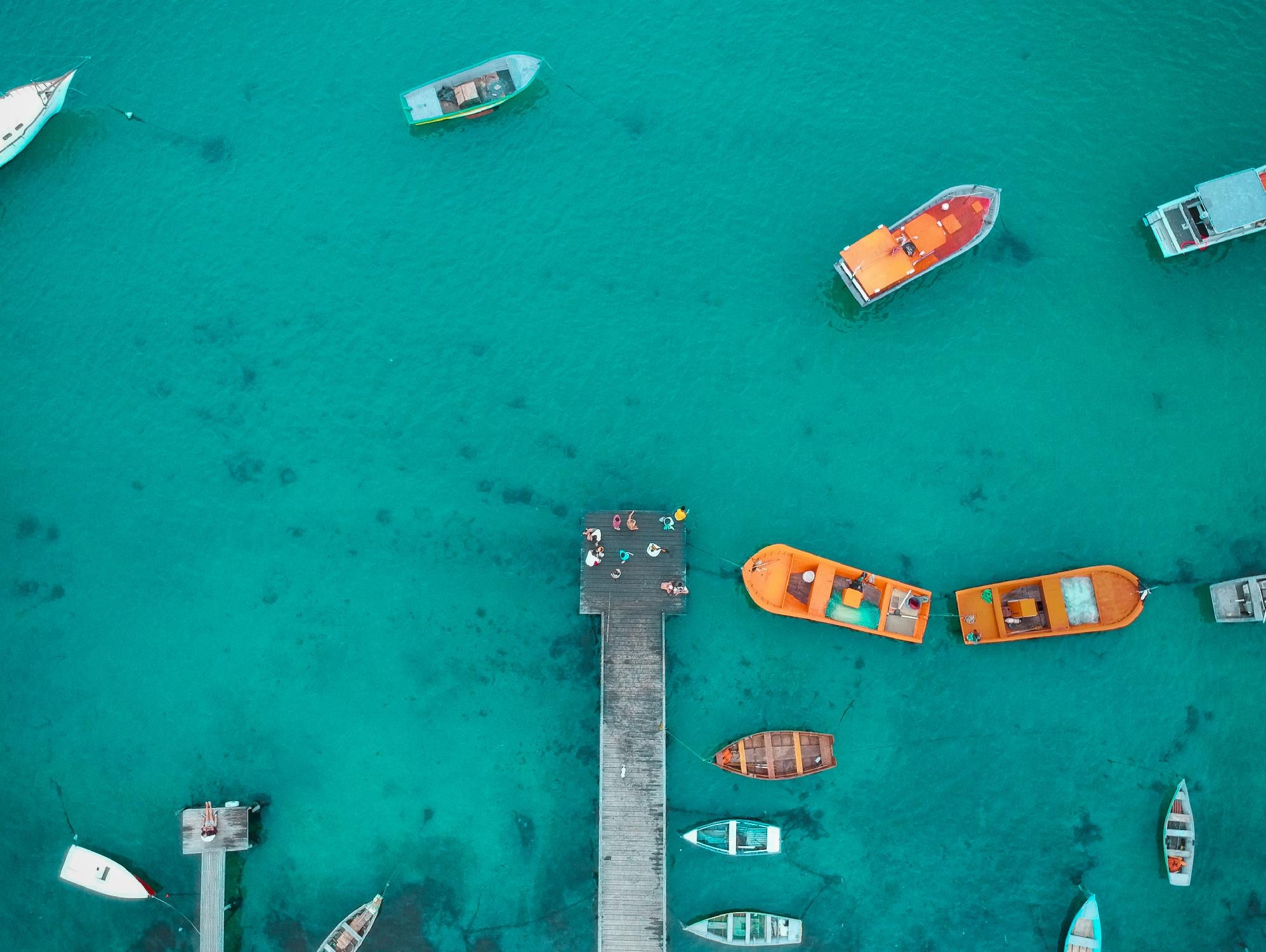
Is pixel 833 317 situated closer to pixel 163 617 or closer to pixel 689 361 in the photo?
pixel 689 361

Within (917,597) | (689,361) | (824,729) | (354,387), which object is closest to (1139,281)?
(917,597)

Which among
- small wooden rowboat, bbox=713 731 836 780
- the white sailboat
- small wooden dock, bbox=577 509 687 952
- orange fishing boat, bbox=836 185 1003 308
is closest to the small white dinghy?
small wooden dock, bbox=577 509 687 952

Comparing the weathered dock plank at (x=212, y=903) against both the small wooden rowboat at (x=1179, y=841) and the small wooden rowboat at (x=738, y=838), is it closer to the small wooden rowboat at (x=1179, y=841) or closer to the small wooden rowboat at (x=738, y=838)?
the small wooden rowboat at (x=738, y=838)

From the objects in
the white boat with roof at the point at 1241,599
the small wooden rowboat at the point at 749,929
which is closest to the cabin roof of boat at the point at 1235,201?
the white boat with roof at the point at 1241,599

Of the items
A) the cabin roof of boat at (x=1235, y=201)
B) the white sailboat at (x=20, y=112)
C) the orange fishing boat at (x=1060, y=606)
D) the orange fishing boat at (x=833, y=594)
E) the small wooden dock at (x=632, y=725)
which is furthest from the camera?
the white sailboat at (x=20, y=112)

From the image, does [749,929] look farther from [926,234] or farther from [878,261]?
[926,234]

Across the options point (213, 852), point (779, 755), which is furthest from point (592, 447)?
point (213, 852)
